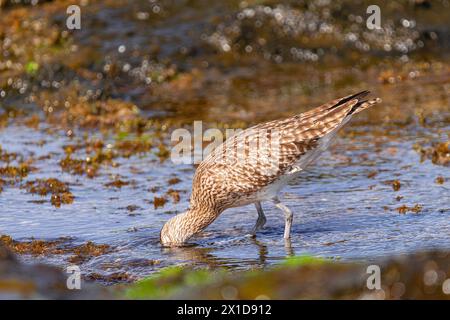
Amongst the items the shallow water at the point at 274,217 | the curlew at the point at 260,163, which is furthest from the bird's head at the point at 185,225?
the shallow water at the point at 274,217

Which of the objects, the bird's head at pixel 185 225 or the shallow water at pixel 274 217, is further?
the bird's head at pixel 185 225

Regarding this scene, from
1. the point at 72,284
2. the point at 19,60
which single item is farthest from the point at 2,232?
the point at 19,60

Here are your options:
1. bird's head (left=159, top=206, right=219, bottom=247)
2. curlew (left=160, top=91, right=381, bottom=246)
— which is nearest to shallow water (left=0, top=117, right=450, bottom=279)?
bird's head (left=159, top=206, right=219, bottom=247)

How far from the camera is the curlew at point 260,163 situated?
1077 centimetres

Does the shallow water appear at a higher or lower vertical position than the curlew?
lower

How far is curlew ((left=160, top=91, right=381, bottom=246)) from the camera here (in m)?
10.8

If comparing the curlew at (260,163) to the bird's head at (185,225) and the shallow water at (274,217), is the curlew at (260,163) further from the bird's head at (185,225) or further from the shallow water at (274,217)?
the shallow water at (274,217)

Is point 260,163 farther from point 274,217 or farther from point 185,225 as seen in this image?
point 274,217

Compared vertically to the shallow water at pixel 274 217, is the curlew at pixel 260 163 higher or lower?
higher

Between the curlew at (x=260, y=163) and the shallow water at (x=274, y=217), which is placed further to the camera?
the curlew at (x=260, y=163)

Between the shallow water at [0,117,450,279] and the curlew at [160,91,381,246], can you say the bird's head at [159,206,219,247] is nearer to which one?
the curlew at [160,91,381,246]

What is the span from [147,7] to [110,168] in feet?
27.6

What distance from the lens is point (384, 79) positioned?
1984cm
